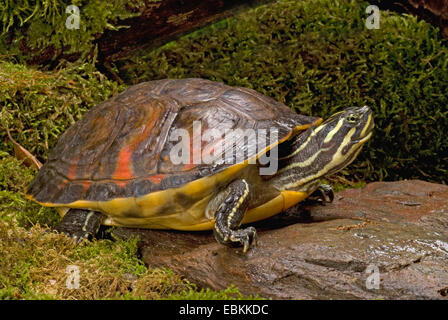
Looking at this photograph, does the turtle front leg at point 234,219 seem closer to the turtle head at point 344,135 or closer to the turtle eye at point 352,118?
the turtle head at point 344,135

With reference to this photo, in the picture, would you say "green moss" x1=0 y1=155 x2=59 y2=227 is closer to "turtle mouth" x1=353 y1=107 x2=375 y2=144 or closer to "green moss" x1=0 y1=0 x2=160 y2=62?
"green moss" x1=0 y1=0 x2=160 y2=62

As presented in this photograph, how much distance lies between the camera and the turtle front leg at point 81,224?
3.07m

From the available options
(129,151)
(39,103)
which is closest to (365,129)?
(129,151)

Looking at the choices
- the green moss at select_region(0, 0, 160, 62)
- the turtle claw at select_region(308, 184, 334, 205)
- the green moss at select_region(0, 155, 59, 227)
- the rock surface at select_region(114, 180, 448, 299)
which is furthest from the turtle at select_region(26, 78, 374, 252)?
the green moss at select_region(0, 0, 160, 62)

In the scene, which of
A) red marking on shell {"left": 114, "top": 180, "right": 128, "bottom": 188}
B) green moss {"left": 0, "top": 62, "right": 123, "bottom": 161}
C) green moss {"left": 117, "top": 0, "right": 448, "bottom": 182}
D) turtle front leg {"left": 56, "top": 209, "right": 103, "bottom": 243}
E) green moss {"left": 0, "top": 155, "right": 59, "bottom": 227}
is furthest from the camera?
green moss {"left": 117, "top": 0, "right": 448, "bottom": 182}

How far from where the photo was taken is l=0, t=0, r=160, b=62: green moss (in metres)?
3.88

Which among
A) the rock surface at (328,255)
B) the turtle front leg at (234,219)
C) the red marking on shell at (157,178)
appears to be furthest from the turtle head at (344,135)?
the red marking on shell at (157,178)

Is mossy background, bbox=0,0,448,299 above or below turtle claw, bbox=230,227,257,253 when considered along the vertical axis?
above

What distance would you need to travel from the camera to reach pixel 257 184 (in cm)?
296

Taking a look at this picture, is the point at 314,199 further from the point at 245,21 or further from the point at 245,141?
the point at 245,21

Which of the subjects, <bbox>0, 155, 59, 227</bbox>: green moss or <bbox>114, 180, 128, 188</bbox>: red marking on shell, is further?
<bbox>0, 155, 59, 227</bbox>: green moss

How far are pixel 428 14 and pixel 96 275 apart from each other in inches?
120

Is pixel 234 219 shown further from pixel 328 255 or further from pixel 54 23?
pixel 54 23

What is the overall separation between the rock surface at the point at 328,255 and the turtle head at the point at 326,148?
28 cm
